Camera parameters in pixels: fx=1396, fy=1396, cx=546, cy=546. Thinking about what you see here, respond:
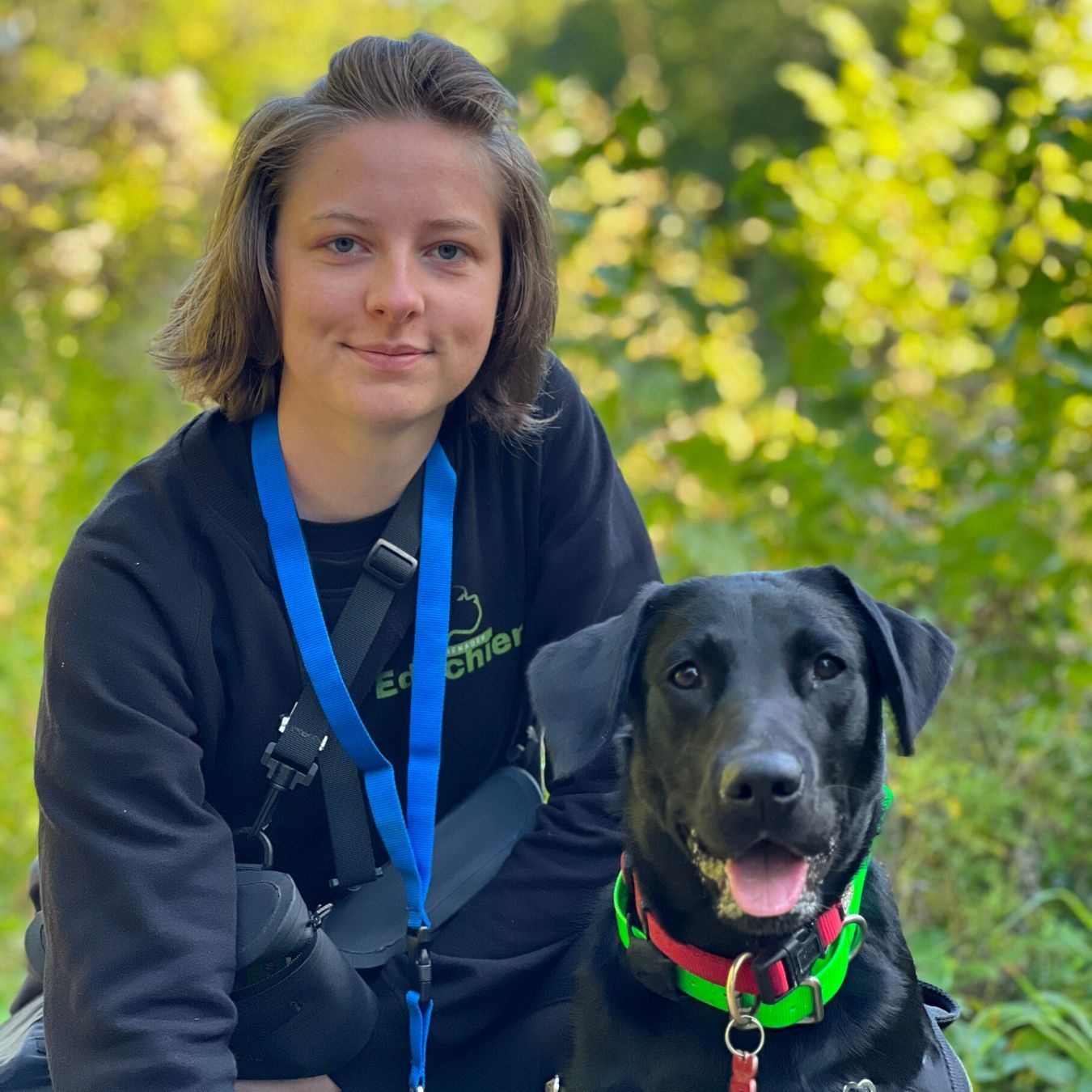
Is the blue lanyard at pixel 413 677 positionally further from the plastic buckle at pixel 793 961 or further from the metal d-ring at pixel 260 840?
the plastic buckle at pixel 793 961

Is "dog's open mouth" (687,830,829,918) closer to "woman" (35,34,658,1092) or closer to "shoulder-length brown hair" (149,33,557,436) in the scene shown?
"woman" (35,34,658,1092)

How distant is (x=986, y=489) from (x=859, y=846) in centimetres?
188

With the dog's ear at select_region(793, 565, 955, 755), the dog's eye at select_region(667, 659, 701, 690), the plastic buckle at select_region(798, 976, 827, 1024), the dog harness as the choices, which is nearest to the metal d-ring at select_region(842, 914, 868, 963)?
the dog harness

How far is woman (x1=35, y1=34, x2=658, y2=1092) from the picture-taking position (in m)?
2.15

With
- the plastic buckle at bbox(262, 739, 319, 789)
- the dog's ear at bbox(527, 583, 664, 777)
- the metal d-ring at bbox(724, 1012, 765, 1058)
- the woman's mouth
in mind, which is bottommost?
the metal d-ring at bbox(724, 1012, 765, 1058)

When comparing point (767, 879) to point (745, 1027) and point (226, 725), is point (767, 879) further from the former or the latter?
point (226, 725)

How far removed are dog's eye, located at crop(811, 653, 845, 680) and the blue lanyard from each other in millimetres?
668

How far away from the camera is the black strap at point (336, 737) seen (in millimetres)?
2338

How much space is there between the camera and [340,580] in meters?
2.45


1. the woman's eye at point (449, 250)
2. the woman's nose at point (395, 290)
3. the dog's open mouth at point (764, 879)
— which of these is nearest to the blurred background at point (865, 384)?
the dog's open mouth at point (764, 879)

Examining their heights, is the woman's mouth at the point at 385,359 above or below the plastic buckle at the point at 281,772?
above

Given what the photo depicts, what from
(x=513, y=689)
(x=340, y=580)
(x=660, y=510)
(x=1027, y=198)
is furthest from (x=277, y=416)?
(x=1027, y=198)

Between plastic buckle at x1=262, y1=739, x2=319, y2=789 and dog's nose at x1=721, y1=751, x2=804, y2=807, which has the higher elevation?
dog's nose at x1=721, y1=751, x2=804, y2=807

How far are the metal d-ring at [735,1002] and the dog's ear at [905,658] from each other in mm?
416
